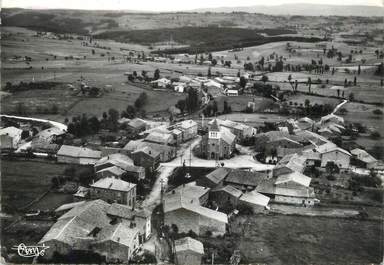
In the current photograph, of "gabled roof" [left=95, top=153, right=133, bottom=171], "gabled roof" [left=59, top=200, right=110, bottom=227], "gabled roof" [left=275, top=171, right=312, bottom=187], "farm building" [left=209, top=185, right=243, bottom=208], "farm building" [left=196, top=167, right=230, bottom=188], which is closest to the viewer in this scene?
"gabled roof" [left=59, top=200, right=110, bottom=227]

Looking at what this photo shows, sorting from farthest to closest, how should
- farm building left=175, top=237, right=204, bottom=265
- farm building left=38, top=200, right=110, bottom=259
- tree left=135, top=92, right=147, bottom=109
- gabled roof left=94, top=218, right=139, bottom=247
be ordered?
tree left=135, top=92, right=147, bottom=109 < gabled roof left=94, top=218, right=139, bottom=247 < farm building left=175, top=237, right=204, bottom=265 < farm building left=38, top=200, right=110, bottom=259

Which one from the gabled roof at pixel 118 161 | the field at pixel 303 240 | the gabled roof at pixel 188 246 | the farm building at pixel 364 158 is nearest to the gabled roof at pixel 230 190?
the field at pixel 303 240

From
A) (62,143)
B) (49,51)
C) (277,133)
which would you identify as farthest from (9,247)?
(49,51)

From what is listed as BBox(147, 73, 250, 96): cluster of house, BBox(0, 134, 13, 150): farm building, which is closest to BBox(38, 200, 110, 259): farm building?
BBox(0, 134, 13, 150): farm building

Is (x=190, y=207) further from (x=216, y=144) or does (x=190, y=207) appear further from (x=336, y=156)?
(x=336, y=156)

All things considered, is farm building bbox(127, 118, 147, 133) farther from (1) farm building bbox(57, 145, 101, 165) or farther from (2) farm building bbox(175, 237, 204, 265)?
(2) farm building bbox(175, 237, 204, 265)

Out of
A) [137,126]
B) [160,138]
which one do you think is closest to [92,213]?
[160,138]

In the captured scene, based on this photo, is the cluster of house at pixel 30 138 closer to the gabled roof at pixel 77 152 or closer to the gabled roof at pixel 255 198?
the gabled roof at pixel 77 152
